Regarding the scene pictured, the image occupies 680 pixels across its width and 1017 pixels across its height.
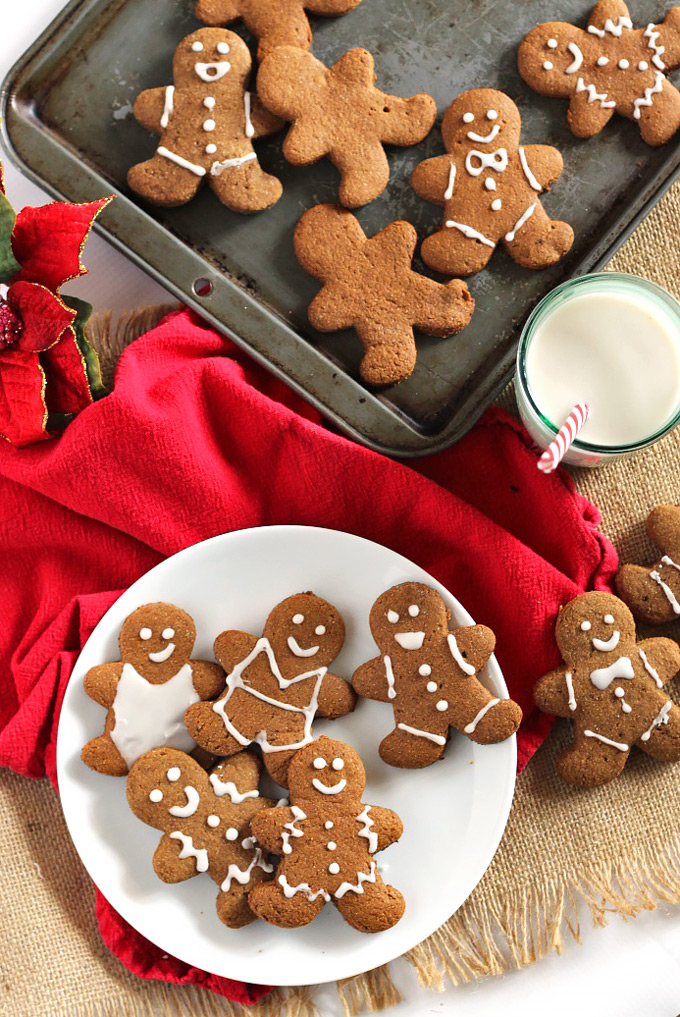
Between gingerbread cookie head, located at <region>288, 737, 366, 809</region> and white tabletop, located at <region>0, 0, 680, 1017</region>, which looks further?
white tabletop, located at <region>0, 0, 680, 1017</region>

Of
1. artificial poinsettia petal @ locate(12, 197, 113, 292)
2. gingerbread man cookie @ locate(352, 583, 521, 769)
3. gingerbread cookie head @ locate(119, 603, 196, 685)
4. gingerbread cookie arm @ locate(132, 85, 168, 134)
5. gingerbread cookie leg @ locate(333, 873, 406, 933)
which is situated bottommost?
gingerbread cookie leg @ locate(333, 873, 406, 933)

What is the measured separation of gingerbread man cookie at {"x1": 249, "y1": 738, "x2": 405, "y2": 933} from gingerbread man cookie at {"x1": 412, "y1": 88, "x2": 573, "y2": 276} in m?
0.62

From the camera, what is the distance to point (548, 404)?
1.11 m

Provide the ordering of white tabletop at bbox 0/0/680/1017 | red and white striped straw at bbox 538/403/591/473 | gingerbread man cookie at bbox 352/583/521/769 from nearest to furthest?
red and white striped straw at bbox 538/403/591/473 < gingerbread man cookie at bbox 352/583/521/769 < white tabletop at bbox 0/0/680/1017

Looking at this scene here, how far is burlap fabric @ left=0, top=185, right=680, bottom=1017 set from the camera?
→ 3.91 ft

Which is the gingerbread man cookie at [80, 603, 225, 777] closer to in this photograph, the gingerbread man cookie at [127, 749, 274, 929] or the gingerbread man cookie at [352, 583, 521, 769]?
the gingerbread man cookie at [127, 749, 274, 929]

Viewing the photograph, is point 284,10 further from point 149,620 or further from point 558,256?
point 149,620

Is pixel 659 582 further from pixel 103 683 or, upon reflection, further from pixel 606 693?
pixel 103 683

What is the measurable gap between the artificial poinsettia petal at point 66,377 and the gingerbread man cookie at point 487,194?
435 mm

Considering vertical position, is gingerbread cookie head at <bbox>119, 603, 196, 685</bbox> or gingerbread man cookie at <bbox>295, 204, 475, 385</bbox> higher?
gingerbread man cookie at <bbox>295, 204, 475, 385</bbox>

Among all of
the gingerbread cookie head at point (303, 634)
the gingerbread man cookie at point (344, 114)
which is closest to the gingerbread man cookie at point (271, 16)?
the gingerbread man cookie at point (344, 114)

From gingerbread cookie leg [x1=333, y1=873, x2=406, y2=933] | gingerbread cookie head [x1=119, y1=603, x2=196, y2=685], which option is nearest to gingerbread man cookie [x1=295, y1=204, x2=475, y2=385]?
gingerbread cookie head [x1=119, y1=603, x2=196, y2=685]

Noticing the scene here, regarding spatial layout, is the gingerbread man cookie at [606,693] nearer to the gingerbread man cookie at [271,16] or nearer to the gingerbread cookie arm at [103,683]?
the gingerbread cookie arm at [103,683]

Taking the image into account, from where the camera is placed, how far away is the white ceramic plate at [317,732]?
111 cm
